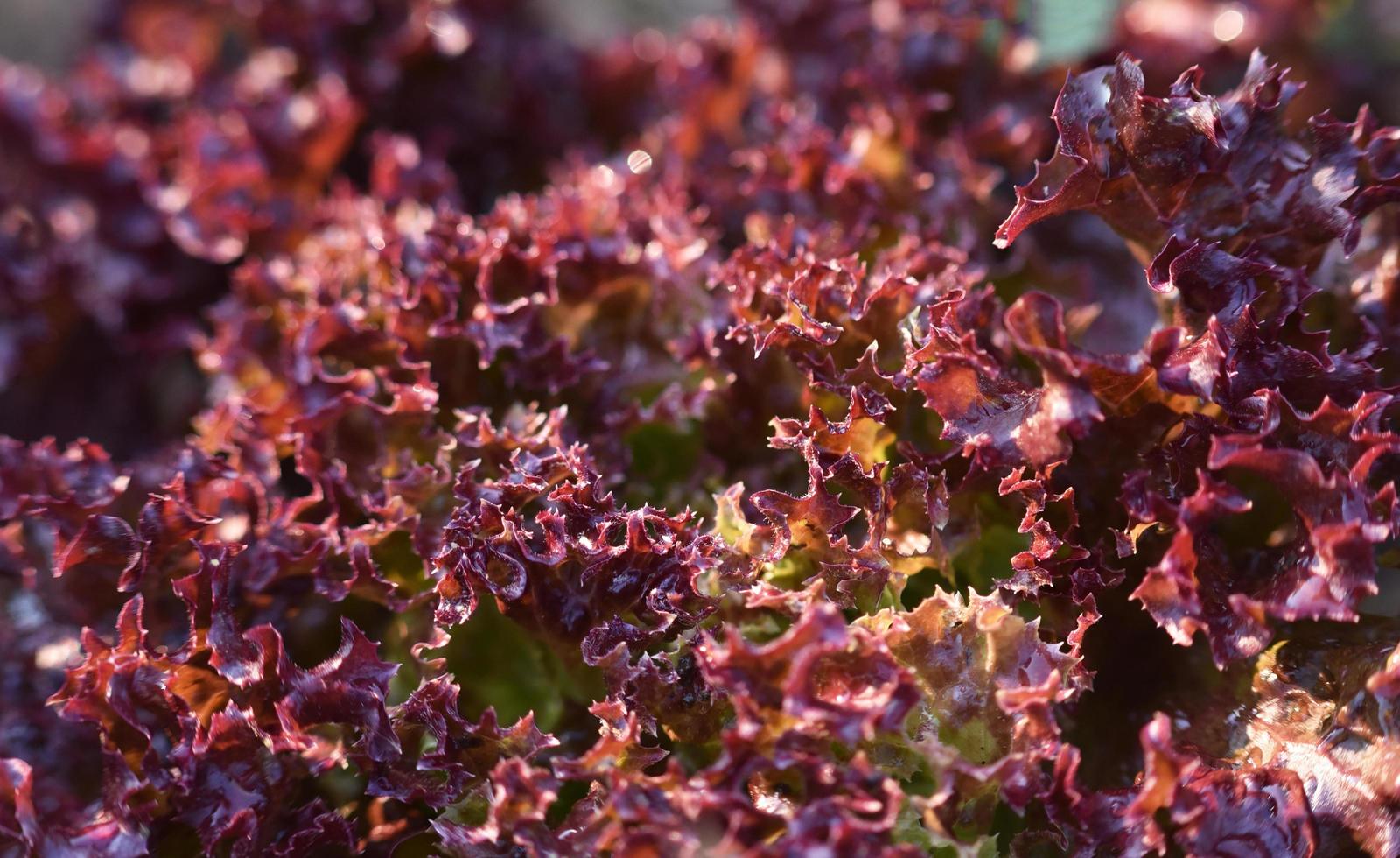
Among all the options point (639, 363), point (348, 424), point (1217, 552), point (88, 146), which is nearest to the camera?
point (1217, 552)

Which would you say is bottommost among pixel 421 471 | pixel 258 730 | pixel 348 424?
pixel 258 730

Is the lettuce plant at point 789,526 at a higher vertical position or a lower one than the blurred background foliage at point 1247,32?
lower

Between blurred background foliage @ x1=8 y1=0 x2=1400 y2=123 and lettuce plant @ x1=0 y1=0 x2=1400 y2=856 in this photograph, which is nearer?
lettuce plant @ x1=0 y1=0 x2=1400 y2=856

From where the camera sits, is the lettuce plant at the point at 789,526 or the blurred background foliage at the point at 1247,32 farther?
the blurred background foliage at the point at 1247,32

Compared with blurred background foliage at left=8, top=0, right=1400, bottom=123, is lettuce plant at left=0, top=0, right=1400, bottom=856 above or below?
below

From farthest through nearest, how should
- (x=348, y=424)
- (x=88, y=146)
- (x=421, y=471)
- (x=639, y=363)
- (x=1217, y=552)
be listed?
(x=88, y=146)
(x=639, y=363)
(x=348, y=424)
(x=421, y=471)
(x=1217, y=552)

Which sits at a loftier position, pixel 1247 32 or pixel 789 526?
pixel 1247 32

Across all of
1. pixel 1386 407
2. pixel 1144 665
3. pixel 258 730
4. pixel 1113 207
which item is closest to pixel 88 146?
pixel 258 730

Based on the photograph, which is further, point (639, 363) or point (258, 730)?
point (639, 363)

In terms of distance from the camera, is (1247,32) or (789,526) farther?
(1247,32)

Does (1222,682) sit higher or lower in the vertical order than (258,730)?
lower

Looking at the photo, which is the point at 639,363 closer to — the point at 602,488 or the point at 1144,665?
the point at 602,488
